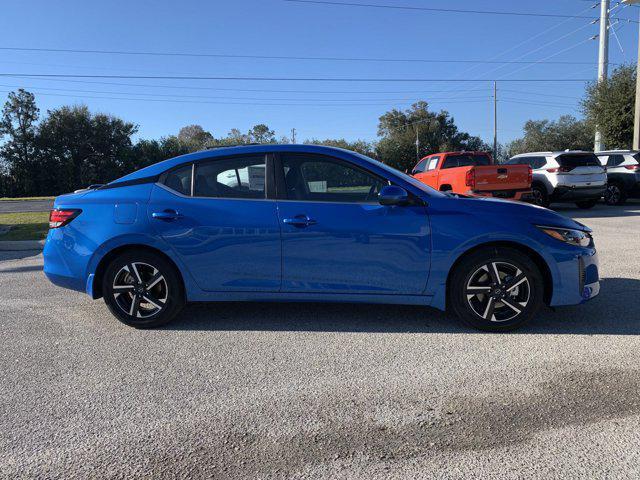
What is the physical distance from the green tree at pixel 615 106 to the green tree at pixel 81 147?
39146 millimetres

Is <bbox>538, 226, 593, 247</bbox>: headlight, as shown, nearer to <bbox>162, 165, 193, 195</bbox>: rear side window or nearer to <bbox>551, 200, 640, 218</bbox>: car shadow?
<bbox>162, 165, 193, 195</bbox>: rear side window

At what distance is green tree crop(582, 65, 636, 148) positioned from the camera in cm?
2341

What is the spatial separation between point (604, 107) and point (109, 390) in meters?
26.8

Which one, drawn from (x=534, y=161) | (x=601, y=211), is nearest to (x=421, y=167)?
(x=534, y=161)

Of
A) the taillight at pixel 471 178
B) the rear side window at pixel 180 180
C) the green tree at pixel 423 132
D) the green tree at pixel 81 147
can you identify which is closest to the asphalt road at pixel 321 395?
the rear side window at pixel 180 180

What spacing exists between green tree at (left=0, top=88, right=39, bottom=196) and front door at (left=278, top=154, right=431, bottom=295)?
49.1m

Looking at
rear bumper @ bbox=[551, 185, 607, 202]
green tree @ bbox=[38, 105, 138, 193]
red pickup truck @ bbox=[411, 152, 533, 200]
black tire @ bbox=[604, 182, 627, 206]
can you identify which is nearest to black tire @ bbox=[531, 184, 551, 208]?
rear bumper @ bbox=[551, 185, 607, 202]

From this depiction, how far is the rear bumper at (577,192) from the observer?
1434cm

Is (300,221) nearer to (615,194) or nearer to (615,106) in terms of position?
(615,194)

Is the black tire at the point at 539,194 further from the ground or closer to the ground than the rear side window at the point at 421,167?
closer to the ground

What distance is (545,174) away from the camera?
580 inches

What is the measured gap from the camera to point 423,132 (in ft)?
227

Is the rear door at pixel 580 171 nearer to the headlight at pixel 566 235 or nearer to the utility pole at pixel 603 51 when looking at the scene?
the headlight at pixel 566 235

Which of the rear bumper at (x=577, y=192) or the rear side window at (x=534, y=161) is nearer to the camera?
the rear bumper at (x=577, y=192)
